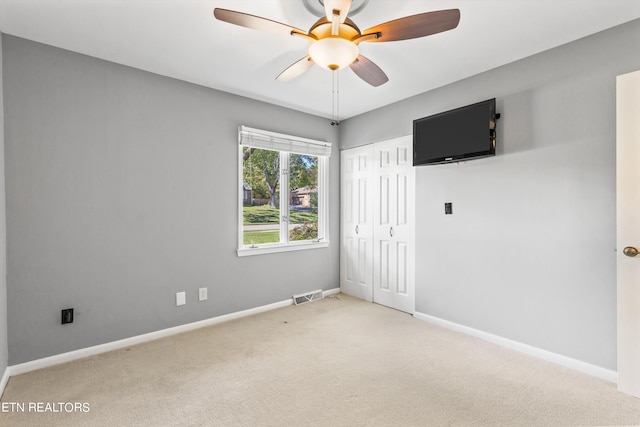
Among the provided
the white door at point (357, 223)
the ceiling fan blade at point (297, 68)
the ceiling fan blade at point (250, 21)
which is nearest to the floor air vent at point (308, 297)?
the white door at point (357, 223)

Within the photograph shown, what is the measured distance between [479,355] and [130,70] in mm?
3872

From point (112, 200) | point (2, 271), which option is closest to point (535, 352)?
point (112, 200)

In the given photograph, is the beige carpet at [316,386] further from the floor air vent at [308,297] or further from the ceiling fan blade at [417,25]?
the ceiling fan blade at [417,25]

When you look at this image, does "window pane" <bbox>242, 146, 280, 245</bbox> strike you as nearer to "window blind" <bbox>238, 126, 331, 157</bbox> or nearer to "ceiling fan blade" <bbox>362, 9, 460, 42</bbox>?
"window blind" <bbox>238, 126, 331, 157</bbox>

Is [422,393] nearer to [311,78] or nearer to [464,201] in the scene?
[464,201]

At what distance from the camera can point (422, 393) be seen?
2102 mm

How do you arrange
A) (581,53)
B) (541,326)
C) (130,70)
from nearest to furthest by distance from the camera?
(581,53)
(541,326)
(130,70)

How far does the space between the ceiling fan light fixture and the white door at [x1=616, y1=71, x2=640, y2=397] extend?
72.5 inches

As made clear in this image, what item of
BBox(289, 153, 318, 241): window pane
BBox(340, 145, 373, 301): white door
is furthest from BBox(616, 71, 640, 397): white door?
BBox(289, 153, 318, 241): window pane

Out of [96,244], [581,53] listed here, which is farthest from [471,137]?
[96,244]

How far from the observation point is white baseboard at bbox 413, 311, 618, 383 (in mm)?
2291

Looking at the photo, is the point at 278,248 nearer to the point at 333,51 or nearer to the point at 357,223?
the point at 357,223

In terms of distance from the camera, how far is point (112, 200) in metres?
2.73

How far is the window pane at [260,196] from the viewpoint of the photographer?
12.0ft
